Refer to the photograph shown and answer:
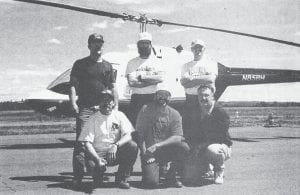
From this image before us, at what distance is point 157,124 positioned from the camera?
5.95m

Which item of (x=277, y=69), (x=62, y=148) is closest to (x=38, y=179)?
(x=62, y=148)

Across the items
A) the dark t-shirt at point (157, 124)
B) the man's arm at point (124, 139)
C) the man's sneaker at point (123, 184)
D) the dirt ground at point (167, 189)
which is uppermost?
the dark t-shirt at point (157, 124)

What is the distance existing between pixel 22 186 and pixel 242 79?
28.0 feet

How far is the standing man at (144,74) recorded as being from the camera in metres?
6.35

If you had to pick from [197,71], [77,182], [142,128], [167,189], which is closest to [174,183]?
[167,189]

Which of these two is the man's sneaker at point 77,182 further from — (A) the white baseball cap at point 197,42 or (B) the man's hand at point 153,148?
(A) the white baseball cap at point 197,42

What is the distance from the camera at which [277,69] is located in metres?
13.5

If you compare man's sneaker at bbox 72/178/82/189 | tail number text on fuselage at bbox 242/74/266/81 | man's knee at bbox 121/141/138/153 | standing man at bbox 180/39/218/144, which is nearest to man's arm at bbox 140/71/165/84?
standing man at bbox 180/39/218/144

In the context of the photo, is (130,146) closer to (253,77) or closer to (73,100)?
(73,100)

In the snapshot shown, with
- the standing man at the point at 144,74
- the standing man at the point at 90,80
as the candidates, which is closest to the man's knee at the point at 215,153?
the standing man at the point at 144,74

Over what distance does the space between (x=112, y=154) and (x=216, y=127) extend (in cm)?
168

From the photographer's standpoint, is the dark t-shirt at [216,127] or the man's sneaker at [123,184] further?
the dark t-shirt at [216,127]

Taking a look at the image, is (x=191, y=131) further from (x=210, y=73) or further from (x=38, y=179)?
(x=38, y=179)

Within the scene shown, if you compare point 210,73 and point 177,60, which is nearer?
point 210,73
